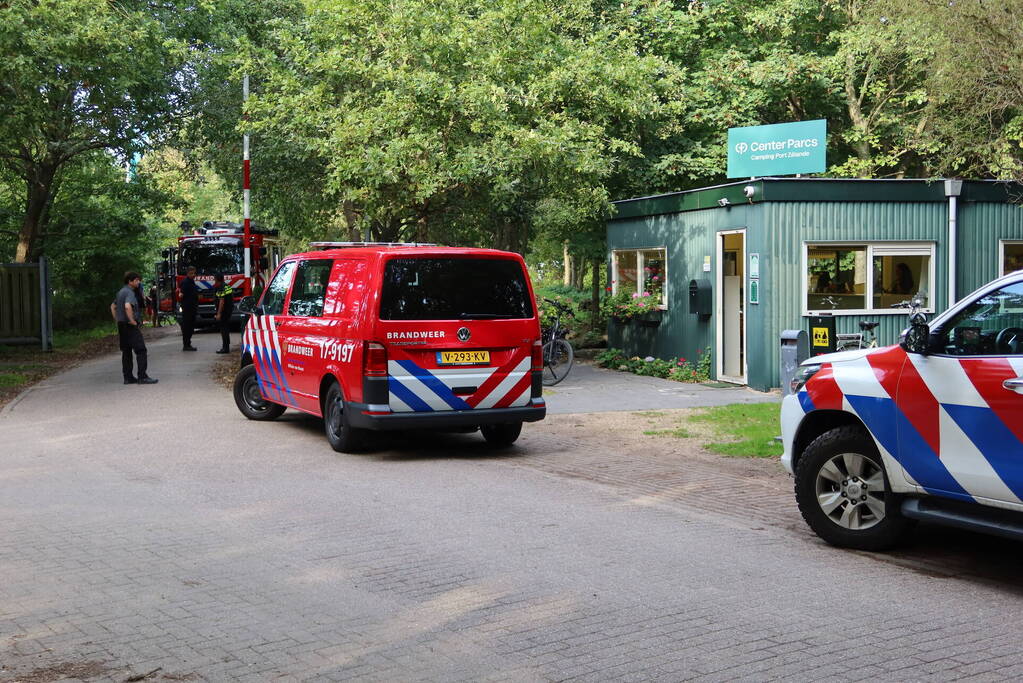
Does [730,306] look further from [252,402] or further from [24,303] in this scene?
[24,303]

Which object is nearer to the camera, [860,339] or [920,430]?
[920,430]

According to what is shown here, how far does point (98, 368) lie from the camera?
2095 cm

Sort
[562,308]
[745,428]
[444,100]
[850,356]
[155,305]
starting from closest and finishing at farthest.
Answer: [850,356]
[745,428]
[444,100]
[562,308]
[155,305]

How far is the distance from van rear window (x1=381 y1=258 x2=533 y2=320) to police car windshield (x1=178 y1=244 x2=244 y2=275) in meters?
24.2

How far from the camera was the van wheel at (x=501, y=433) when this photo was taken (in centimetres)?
1144

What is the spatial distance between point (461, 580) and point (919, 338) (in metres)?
2.89

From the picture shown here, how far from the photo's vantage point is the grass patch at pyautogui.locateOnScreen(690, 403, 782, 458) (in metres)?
11.0

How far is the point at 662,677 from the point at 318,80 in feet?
50.8

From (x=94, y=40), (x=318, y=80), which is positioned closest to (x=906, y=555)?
(x=318, y=80)

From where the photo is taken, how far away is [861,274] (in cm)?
1680

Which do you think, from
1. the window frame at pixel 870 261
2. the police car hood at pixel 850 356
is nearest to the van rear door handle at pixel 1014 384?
the police car hood at pixel 850 356

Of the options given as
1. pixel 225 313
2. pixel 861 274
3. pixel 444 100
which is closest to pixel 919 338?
pixel 861 274

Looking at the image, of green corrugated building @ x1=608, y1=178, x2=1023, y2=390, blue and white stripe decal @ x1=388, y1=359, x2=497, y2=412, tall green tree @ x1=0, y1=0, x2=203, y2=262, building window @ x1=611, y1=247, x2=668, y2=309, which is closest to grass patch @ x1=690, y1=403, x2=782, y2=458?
→ green corrugated building @ x1=608, y1=178, x2=1023, y2=390

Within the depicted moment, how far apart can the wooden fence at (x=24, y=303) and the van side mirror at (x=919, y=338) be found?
22570mm
